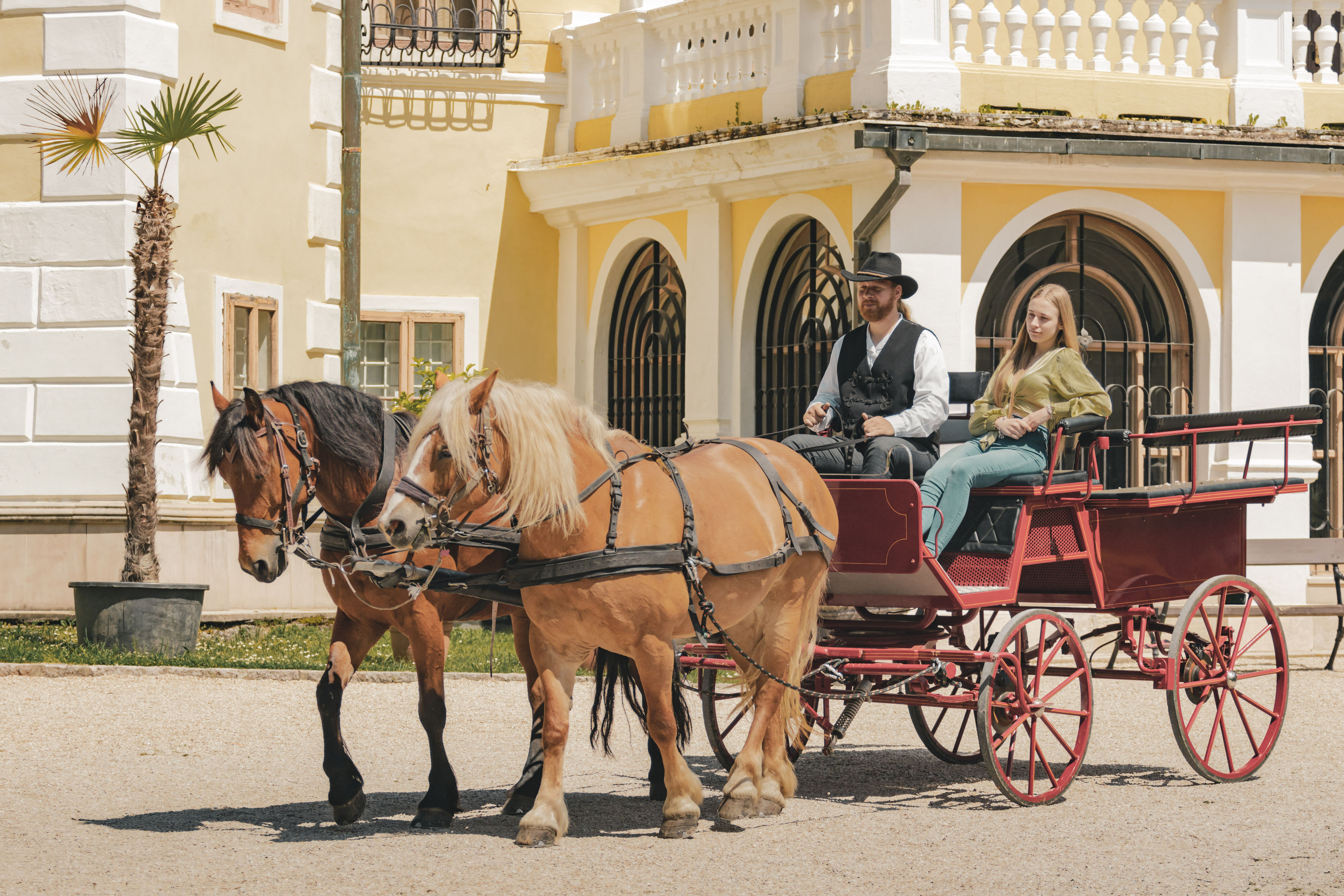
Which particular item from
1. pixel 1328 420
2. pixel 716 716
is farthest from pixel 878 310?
pixel 1328 420

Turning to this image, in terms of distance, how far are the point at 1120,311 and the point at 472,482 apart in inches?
380

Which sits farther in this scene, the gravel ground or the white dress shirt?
the white dress shirt

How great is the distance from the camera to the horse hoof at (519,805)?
7.66 m

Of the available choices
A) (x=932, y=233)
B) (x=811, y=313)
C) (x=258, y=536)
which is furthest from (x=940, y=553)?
(x=811, y=313)

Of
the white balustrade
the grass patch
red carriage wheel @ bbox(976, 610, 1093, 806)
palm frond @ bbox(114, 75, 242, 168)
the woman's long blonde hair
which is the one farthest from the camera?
the white balustrade

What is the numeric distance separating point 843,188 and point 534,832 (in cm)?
871

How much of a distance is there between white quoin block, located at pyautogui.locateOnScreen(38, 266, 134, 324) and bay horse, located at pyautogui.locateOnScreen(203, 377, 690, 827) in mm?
7345

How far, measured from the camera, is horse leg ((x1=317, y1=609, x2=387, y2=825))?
7.28 meters

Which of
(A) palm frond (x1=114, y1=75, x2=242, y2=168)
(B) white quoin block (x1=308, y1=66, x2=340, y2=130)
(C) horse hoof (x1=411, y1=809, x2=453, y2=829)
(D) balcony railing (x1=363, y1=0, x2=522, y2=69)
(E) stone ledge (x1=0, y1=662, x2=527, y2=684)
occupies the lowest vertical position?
(C) horse hoof (x1=411, y1=809, x2=453, y2=829)

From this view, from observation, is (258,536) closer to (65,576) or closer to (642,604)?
(642,604)

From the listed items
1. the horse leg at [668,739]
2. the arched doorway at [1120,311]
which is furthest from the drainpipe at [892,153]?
the horse leg at [668,739]

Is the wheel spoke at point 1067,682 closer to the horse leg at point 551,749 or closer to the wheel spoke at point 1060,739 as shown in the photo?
the wheel spoke at point 1060,739

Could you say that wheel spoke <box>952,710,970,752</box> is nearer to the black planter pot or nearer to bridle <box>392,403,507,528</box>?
bridle <box>392,403,507,528</box>

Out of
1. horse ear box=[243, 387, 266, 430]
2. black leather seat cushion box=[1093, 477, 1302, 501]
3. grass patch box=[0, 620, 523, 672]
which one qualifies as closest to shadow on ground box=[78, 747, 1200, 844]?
black leather seat cushion box=[1093, 477, 1302, 501]
